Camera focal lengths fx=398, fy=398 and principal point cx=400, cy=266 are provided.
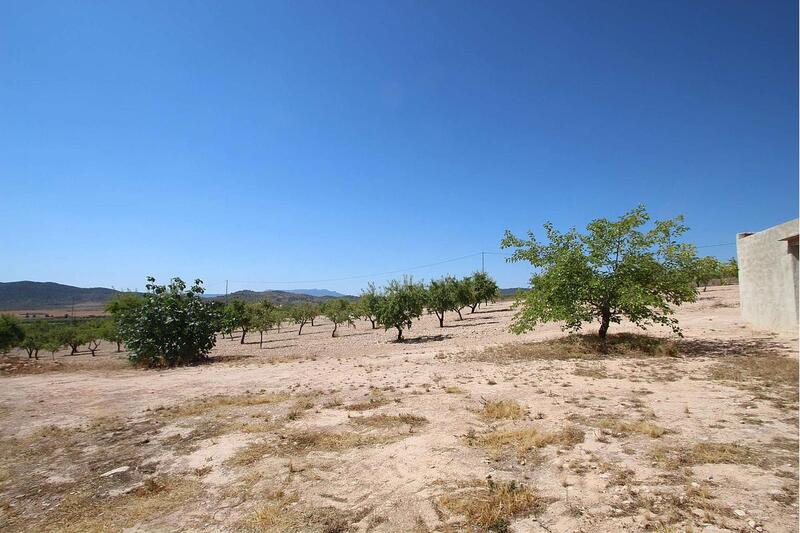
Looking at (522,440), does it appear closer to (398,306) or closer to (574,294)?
(574,294)

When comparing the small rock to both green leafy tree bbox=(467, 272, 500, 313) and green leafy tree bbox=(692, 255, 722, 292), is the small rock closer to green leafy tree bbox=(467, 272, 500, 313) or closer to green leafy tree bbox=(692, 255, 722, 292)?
green leafy tree bbox=(692, 255, 722, 292)

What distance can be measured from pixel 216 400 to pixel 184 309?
10.7m

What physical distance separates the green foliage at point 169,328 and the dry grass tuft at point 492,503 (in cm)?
1656

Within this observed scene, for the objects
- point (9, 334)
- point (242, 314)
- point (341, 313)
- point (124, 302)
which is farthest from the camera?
point (341, 313)

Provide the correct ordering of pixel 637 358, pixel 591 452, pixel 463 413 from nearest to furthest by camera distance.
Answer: pixel 591 452 < pixel 463 413 < pixel 637 358

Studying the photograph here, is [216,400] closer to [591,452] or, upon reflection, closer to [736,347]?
[591,452]

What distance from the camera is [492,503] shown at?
3.70 metres

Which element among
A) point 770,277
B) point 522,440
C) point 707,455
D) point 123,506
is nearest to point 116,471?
point 123,506

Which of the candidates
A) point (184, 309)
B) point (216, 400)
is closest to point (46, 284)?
point (184, 309)

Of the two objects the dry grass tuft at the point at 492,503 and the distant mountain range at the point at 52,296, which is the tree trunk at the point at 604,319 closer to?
the dry grass tuft at the point at 492,503

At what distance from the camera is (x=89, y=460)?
5.55 meters

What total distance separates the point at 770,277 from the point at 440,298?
914 inches

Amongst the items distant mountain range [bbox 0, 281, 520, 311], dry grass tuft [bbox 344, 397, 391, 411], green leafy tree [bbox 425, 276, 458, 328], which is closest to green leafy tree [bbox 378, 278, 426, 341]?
green leafy tree [bbox 425, 276, 458, 328]

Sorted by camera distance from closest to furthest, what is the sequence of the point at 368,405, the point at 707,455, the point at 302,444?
the point at 707,455
the point at 302,444
the point at 368,405
